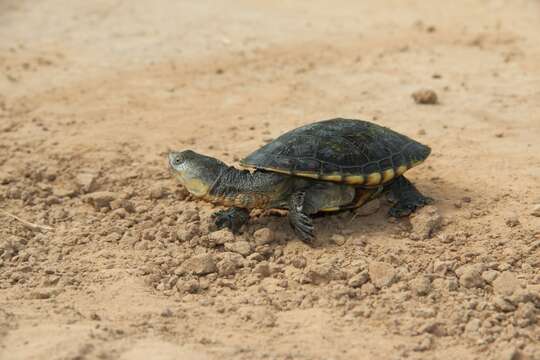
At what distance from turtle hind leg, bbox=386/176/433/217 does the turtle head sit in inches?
50.4

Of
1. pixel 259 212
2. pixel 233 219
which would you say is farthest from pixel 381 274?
pixel 259 212

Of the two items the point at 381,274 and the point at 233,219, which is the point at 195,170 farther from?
the point at 381,274

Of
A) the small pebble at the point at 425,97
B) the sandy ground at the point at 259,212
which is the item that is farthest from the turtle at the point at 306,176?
the small pebble at the point at 425,97

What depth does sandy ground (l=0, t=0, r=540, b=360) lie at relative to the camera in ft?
14.1

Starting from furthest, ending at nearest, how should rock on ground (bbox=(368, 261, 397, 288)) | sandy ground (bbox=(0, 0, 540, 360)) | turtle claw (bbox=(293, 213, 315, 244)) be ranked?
turtle claw (bbox=(293, 213, 315, 244)), rock on ground (bbox=(368, 261, 397, 288)), sandy ground (bbox=(0, 0, 540, 360))

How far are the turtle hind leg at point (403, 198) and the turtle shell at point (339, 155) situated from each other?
191 mm

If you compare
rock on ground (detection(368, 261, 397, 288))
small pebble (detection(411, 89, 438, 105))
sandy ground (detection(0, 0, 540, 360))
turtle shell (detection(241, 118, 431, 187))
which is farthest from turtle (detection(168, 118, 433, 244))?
small pebble (detection(411, 89, 438, 105))

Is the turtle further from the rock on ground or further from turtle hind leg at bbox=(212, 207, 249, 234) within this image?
the rock on ground

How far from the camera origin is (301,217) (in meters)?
5.12

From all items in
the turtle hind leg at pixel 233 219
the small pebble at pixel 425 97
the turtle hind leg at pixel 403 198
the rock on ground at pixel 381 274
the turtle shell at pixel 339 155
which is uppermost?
the turtle shell at pixel 339 155

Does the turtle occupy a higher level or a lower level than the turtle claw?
higher

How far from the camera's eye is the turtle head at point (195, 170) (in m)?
5.34

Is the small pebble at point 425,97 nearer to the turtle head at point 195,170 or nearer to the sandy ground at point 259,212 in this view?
the sandy ground at point 259,212

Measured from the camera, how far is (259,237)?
5.23 metres
